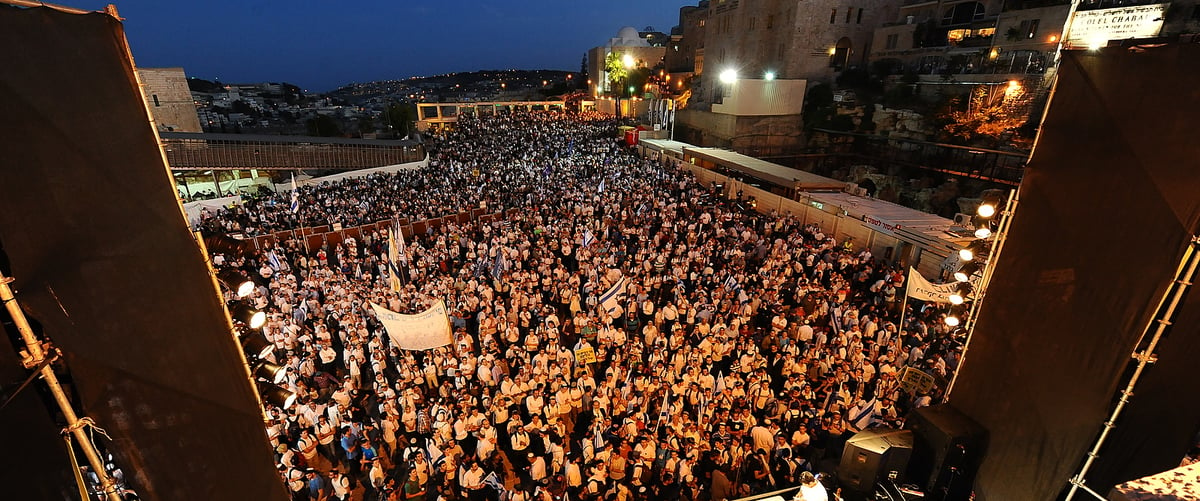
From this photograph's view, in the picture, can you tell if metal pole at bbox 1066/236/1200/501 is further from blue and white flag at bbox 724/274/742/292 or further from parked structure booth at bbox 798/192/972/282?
parked structure booth at bbox 798/192/972/282

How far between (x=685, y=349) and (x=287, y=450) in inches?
257

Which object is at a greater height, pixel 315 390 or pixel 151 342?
pixel 151 342

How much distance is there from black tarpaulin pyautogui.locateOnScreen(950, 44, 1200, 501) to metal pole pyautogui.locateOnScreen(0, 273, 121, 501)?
21.0ft

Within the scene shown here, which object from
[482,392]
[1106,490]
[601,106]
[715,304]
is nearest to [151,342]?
[482,392]

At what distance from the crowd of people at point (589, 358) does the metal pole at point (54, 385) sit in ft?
14.7

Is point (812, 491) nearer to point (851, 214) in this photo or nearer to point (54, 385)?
point (54, 385)

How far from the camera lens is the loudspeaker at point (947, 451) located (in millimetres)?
4801

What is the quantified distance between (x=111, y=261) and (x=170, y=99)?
43.4m

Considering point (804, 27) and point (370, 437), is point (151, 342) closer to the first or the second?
point (370, 437)

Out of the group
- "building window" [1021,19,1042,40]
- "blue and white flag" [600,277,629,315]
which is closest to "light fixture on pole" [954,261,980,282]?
"blue and white flag" [600,277,629,315]

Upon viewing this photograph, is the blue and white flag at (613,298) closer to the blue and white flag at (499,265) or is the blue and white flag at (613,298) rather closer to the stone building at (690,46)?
the blue and white flag at (499,265)

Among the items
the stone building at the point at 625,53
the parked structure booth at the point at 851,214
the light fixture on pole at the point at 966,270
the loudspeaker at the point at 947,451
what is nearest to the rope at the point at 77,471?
the loudspeaker at the point at 947,451

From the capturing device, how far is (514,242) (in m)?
15.0

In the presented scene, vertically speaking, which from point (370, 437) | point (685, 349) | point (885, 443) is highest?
point (885, 443)
